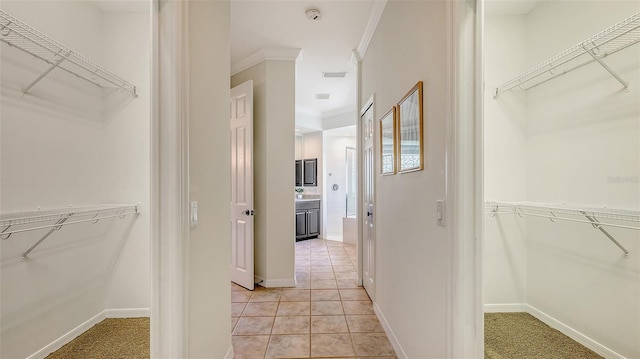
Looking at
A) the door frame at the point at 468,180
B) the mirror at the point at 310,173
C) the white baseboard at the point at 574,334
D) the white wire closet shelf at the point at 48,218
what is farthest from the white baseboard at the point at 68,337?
the mirror at the point at 310,173

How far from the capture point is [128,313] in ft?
7.61

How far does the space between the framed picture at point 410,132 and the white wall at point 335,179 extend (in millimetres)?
4659

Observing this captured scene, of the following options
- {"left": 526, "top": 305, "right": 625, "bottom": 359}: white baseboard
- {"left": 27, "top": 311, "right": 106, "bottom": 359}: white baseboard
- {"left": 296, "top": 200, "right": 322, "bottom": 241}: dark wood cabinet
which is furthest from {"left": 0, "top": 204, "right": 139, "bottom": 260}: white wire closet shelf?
{"left": 296, "top": 200, "right": 322, "bottom": 241}: dark wood cabinet

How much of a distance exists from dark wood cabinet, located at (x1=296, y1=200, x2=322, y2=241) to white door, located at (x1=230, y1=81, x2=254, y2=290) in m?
2.62

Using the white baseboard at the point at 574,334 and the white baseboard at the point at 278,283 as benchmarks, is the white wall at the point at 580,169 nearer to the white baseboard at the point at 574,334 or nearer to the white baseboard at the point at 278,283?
the white baseboard at the point at 574,334

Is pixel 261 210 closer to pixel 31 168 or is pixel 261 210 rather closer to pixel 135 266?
pixel 135 266

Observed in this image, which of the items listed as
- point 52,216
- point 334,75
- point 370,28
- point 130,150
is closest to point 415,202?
point 370,28

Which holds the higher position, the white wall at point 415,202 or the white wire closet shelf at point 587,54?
the white wire closet shelf at point 587,54

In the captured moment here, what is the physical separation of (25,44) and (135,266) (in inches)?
69.7

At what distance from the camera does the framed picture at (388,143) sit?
2043 mm

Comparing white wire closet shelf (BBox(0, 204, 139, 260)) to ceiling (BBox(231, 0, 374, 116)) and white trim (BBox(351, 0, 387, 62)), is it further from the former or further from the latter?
white trim (BBox(351, 0, 387, 62))

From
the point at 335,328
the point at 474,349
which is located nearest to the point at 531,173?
the point at 474,349

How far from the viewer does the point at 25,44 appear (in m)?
1.61

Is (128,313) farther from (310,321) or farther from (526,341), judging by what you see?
(526,341)
